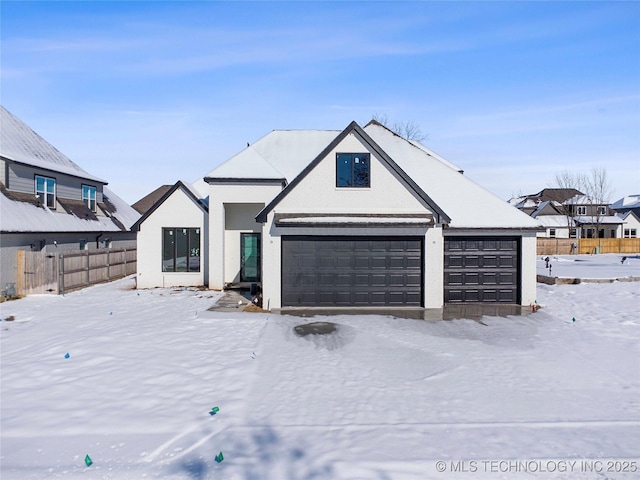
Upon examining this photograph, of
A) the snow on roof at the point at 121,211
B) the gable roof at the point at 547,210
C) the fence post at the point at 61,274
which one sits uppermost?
the gable roof at the point at 547,210

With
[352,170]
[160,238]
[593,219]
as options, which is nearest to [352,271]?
[352,170]

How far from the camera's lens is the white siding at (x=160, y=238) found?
18000mm

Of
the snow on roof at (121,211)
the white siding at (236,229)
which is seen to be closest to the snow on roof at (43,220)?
the snow on roof at (121,211)

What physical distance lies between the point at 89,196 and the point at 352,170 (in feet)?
63.3

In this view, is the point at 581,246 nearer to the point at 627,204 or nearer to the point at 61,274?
the point at 61,274

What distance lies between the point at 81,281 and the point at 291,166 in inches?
446

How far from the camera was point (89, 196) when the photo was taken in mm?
24656

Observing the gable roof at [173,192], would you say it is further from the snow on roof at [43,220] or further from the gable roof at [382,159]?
the gable roof at [382,159]

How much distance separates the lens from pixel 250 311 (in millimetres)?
12984

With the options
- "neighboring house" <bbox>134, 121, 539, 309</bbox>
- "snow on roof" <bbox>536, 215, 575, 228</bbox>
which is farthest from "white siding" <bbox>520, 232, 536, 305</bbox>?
"snow on roof" <bbox>536, 215, 575, 228</bbox>

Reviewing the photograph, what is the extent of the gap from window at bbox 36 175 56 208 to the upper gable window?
652 inches

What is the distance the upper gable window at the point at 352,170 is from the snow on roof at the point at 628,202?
85038 millimetres

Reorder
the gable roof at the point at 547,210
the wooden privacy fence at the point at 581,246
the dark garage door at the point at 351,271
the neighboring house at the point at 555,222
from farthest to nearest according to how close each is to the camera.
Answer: the gable roof at the point at 547,210 → the neighboring house at the point at 555,222 → the wooden privacy fence at the point at 581,246 → the dark garage door at the point at 351,271

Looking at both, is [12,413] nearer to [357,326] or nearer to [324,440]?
[324,440]
